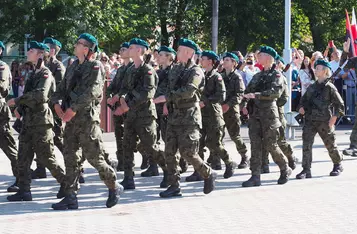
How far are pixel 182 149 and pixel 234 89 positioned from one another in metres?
3.03

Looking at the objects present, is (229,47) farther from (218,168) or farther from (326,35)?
(218,168)

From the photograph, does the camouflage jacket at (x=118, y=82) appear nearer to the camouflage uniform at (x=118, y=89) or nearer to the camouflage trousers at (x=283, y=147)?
the camouflage uniform at (x=118, y=89)

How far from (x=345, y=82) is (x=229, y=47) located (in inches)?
920

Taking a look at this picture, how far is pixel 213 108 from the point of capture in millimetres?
12961

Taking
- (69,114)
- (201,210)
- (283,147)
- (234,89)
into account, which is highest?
(234,89)

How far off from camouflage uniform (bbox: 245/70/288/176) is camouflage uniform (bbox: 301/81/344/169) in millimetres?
769

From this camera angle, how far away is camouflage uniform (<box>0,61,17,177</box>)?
37.4 feet

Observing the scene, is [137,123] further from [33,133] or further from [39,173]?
[39,173]

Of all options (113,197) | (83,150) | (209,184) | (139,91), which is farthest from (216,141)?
(83,150)

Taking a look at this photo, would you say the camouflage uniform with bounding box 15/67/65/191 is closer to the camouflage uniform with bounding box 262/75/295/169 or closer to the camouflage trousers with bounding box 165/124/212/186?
the camouflage trousers with bounding box 165/124/212/186

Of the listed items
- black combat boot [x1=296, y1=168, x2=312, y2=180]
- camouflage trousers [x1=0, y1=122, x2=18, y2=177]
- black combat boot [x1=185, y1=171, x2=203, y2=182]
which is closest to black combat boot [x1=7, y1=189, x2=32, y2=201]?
camouflage trousers [x1=0, y1=122, x2=18, y2=177]

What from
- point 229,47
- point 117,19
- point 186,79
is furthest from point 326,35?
point 186,79

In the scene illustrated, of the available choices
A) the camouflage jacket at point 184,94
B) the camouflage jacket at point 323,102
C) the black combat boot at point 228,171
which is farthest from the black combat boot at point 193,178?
the camouflage jacket at point 323,102

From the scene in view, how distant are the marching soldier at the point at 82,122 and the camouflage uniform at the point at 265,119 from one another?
107 inches
